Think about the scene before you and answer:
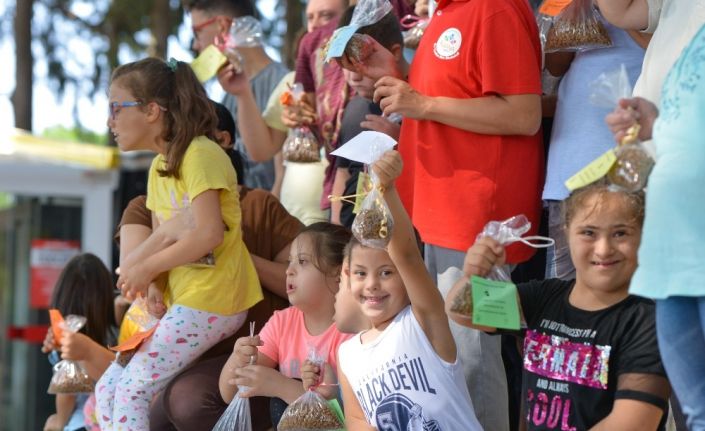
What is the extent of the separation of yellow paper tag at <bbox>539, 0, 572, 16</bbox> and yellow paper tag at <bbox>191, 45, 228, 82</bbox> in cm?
152

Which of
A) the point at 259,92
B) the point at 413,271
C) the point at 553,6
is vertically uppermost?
the point at 553,6

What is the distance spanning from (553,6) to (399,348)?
1.28 m

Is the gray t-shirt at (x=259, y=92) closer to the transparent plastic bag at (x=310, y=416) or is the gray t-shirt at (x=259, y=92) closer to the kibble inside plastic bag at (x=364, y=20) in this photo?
the kibble inside plastic bag at (x=364, y=20)

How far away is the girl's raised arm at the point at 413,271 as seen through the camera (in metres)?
3.36

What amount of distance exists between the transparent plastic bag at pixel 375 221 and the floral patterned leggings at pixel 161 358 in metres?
1.07

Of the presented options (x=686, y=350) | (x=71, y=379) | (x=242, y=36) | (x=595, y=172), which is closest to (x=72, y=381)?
(x=71, y=379)

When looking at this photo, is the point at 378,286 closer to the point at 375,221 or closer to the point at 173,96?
the point at 375,221

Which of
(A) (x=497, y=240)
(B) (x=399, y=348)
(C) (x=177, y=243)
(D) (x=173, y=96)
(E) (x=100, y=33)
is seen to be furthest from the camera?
(E) (x=100, y=33)

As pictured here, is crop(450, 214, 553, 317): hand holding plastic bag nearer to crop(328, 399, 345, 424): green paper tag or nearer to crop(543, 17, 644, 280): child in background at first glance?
crop(543, 17, 644, 280): child in background

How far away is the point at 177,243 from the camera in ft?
13.9

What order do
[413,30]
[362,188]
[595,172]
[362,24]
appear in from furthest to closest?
[413,30]
[362,24]
[362,188]
[595,172]

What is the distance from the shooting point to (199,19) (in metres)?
5.75

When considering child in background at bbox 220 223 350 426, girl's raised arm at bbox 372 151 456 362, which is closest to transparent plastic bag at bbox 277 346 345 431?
child in background at bbox 220 223 350 426

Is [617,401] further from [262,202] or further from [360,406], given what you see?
[262,202]
